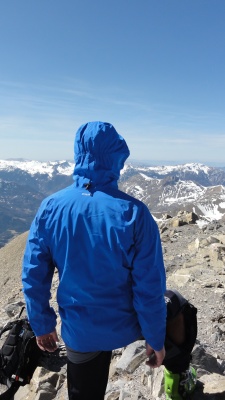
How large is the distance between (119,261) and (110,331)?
0.92 metres

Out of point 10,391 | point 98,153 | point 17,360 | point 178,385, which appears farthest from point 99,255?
point 10,391

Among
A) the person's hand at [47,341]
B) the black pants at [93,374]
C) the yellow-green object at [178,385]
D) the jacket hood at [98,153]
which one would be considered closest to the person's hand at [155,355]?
the black pants at [93,374]

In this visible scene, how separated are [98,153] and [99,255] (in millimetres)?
1182

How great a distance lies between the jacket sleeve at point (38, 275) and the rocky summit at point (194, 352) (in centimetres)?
231

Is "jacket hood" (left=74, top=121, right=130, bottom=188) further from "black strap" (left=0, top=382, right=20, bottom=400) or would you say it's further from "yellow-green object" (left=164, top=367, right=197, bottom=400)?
"black strap" (left=0, top=382, right=20, bottom=400)

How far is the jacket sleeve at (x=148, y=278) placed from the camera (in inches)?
148

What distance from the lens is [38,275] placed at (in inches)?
163

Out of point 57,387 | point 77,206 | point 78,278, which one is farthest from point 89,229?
point 57,387

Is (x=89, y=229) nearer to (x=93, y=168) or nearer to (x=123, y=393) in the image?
(x=93, y=168)

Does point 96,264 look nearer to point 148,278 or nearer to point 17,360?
point 148,278

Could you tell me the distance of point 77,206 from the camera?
3.80 metres

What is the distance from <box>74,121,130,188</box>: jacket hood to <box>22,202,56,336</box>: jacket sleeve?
765mm

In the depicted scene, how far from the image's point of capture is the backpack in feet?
17.9

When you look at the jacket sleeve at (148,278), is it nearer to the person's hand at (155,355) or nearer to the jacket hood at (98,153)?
the person's hand at (155,355)
